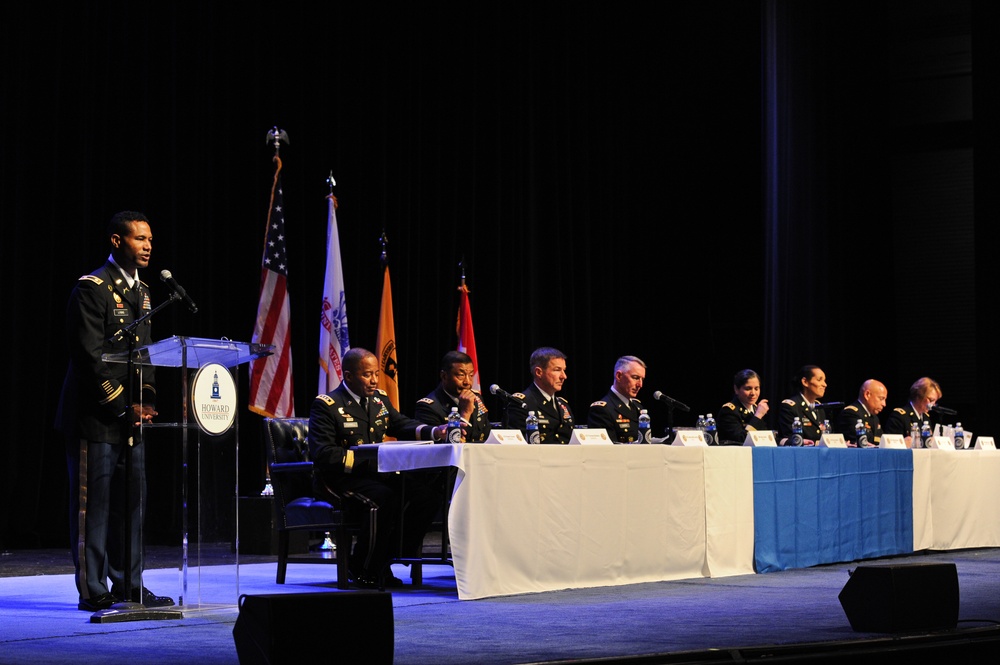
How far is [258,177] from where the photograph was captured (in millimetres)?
8789

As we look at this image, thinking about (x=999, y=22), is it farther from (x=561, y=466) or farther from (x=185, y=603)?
(x=185, y=603)

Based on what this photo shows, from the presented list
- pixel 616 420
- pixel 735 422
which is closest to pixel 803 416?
pixel 735 422

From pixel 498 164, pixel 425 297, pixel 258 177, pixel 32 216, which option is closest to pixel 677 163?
pixel 498 164

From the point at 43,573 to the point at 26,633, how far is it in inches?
94.5

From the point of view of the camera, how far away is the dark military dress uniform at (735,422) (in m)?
7.74

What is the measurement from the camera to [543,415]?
21.4ft

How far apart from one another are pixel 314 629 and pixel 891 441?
216 inches

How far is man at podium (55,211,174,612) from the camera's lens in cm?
456

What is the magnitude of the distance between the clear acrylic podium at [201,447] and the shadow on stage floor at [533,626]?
0.10 ft

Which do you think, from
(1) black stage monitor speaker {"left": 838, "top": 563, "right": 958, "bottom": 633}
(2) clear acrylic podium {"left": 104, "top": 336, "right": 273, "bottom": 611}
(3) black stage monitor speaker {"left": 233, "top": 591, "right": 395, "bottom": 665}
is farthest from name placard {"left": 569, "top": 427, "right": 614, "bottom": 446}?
(3) black stage monitor speaker {"left": 233, "top": 591, "right": 395, "bottom": 665}

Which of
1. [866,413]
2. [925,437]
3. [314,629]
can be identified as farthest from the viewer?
[866,413]

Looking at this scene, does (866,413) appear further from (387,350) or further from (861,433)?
(387,350)

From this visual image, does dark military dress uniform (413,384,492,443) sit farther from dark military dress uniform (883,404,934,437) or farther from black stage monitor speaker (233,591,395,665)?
dark military dress uniform (883,404,934,437)

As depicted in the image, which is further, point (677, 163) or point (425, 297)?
point (677, 163)
